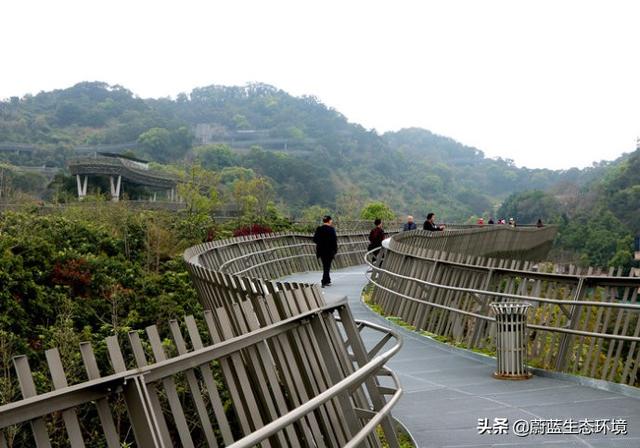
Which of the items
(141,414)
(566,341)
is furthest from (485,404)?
(141,414)

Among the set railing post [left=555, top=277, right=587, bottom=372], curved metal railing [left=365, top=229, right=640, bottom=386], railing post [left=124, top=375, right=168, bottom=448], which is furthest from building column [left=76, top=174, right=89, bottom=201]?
railing post [left=124, top=375, right=168, bottom=448]

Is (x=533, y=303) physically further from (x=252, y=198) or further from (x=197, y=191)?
(x=252, y=198)

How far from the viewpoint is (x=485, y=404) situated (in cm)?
860

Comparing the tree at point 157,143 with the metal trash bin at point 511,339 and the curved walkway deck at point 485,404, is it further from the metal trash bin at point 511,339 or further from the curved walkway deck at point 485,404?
the metal trash bin at point 511,339

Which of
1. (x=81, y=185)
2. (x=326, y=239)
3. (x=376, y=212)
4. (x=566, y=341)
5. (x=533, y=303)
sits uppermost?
(x=81, y=185)

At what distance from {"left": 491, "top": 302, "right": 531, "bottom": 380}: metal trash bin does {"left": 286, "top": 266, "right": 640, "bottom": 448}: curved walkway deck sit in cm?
19

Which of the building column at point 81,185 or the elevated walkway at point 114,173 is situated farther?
the elevated walkway at point 114,173

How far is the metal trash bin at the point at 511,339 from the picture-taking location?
9.84 metres

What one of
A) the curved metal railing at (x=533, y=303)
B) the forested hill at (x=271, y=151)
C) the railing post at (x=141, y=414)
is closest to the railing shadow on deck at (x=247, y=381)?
the railing post at (x=141, y=414)

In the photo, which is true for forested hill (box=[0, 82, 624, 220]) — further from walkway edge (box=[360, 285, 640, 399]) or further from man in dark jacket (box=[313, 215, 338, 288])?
walkway edge (box=[360, 285, 640, 399])

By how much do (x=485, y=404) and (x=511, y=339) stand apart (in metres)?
1.53

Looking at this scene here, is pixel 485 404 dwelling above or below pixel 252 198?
below

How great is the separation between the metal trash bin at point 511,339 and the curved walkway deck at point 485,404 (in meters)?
0.19

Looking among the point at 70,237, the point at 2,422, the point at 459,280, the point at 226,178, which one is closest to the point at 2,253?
the point at 70,237
